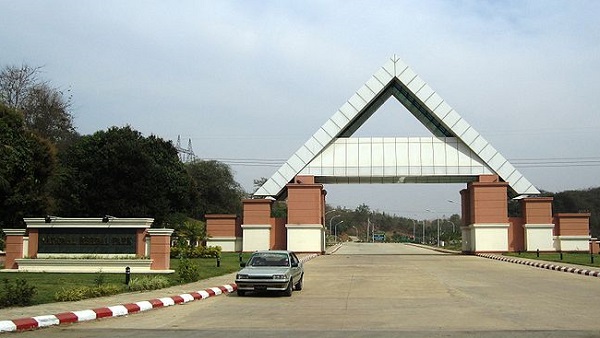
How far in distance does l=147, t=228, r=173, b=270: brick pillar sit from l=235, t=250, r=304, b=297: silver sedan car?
6791mm

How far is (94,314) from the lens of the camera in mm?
12922

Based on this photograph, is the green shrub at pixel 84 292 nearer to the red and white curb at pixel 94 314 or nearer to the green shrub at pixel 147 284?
the green shrub at pixel 147 284

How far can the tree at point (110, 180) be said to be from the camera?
51.8 metres

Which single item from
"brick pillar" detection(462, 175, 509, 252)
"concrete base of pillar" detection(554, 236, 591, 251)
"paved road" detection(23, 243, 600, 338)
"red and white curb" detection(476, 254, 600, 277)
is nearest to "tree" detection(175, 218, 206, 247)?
"red and white curb" detection(476, 254, 600, 277)

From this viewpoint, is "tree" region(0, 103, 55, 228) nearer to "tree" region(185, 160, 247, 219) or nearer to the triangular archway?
the triangular archway

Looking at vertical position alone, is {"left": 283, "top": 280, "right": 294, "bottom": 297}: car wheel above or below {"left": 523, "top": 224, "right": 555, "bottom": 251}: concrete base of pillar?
below

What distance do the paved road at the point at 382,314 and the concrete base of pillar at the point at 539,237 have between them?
29439 millimetres

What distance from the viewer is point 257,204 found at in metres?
51.6

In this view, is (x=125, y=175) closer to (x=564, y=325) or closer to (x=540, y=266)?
(x=540, y=266)

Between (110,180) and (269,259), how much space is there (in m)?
36.4

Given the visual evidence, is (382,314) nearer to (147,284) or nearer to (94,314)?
(94,314)

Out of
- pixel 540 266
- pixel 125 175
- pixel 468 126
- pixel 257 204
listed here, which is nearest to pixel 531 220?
pixel 468 126

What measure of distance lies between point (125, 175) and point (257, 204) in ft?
38.0

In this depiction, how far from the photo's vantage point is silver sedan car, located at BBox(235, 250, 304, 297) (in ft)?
57.2
